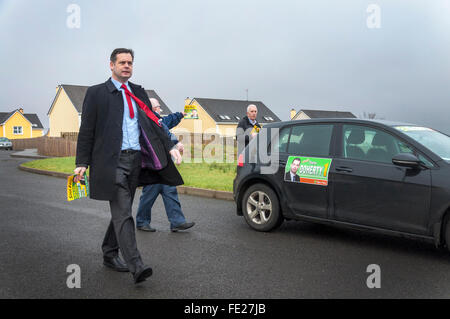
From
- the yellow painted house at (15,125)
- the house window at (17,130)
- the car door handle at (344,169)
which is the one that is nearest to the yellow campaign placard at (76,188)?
the car door handle at (344,169)

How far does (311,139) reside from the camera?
654 centimetres

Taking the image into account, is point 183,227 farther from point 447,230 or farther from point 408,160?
point 447,230

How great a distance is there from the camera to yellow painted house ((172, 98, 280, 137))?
72.0 m

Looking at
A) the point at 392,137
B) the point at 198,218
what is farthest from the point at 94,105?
the point at 198,218

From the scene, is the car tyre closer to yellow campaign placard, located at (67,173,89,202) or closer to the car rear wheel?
the car rear wheel

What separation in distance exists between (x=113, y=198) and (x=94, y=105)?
0.87 meters

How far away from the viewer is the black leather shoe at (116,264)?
4945mm

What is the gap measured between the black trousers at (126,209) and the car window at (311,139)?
2704mm

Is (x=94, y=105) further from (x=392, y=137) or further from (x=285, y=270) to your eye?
(x=392, y=137)

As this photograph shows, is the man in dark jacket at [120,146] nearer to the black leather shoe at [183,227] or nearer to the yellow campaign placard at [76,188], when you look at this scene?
the yellow campaign placard at [76,188]
